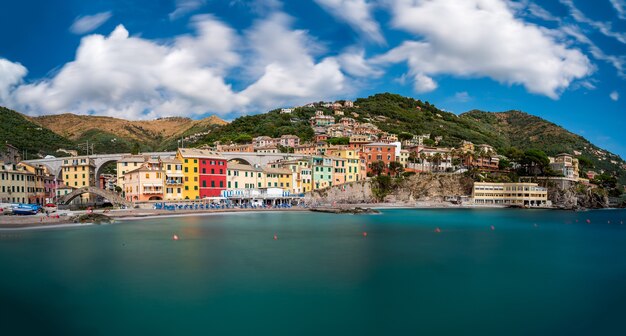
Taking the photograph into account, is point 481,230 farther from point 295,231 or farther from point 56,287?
point 56,287

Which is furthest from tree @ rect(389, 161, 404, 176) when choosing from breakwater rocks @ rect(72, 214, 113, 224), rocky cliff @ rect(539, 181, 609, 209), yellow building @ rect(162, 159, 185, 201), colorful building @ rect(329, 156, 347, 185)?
breakwater rocks @ rect(72, 214, 113, 224)

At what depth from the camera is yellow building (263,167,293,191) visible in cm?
6638

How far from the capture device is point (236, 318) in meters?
13.8

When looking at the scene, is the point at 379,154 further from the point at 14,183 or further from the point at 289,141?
the point at 14,183

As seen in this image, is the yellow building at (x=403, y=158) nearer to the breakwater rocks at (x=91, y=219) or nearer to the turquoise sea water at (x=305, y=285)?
the turquoise sea water at (x=305, y=285)

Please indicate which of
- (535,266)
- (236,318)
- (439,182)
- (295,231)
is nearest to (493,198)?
(439,182)

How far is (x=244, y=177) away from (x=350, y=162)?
1998 cm

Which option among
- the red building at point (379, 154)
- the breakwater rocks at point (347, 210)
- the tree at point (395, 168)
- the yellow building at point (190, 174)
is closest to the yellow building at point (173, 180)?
the yellow building at point (190, 174)

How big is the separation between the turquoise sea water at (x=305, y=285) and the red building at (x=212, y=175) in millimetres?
27487

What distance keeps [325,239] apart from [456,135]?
101 m

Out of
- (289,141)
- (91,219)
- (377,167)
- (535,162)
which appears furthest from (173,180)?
(535,162)

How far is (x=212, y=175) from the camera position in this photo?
60031mm

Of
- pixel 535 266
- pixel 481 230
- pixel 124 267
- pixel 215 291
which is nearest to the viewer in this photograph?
pixel 215 291

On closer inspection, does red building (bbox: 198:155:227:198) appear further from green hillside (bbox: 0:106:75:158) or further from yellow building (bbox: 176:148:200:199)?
green hillside (bbox: 0:106:75:158)
